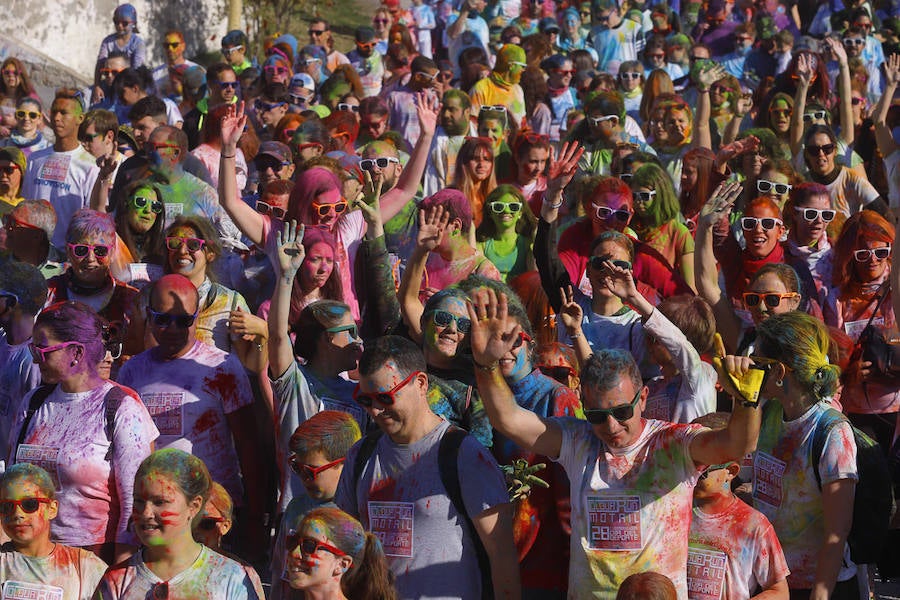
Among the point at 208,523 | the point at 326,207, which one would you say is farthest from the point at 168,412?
the point at 326,207

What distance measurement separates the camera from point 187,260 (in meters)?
6.71

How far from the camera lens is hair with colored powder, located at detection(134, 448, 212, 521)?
4633 millimetres

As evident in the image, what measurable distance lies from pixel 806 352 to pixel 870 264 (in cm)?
209

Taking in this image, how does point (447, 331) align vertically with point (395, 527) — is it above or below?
above

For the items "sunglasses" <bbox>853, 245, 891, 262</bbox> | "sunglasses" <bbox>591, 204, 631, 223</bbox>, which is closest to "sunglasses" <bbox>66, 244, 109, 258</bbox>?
"sunglasses" <bbox>591, 204, 631, 223</bbox>

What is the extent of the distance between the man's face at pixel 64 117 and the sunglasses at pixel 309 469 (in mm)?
4977

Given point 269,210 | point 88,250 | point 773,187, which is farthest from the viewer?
point 773,187

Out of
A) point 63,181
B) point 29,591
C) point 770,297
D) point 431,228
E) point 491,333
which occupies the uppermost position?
point 63,181

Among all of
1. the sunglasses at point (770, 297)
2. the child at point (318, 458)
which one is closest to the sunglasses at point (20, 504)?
the child at point (318, 458)

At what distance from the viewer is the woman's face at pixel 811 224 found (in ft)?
24.2

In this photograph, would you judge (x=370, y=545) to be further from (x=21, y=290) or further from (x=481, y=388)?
(x=21, y=290)

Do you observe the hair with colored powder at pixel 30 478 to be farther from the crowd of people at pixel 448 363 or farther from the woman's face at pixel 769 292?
the woman's face at pixel 769 292

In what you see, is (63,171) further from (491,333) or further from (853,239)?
(491,333)

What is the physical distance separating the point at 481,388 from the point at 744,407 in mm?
869
